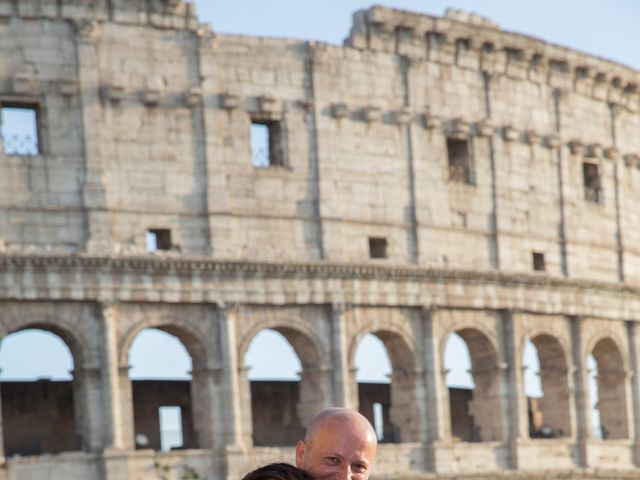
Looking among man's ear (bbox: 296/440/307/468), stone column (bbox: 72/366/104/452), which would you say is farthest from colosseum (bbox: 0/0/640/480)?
man's ear (bbox: 296/440/307/468)

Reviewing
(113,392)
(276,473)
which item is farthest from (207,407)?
(276,473)

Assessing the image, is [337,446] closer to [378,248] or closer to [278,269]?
[278,269]

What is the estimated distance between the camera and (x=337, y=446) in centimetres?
423

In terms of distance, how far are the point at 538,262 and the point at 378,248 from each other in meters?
4.99

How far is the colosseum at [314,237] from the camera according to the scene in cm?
3141

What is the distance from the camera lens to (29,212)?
3103 cm

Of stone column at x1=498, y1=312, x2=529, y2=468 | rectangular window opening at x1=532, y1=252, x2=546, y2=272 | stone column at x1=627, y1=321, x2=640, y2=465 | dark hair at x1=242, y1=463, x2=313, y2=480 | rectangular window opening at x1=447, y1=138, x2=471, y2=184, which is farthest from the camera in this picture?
stone column at x1=627, y1=321, x2=640, y2=465

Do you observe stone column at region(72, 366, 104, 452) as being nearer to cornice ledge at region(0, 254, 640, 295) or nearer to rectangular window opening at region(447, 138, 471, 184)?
cornice ledge at region(0, 254, 640, 295)

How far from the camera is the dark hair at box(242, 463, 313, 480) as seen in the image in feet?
13.0

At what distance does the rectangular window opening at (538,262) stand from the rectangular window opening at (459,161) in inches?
110

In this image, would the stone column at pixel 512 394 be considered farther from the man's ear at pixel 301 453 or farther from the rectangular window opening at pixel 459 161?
the man's ear at pixel 301 453

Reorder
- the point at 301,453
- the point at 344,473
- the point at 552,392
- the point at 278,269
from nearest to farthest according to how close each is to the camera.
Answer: the point at 344,473
the point at 301,453
the point at 278,269
the point at 552,392

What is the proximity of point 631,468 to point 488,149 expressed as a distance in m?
8.33

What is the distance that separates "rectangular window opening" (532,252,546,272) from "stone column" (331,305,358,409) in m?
6.12
